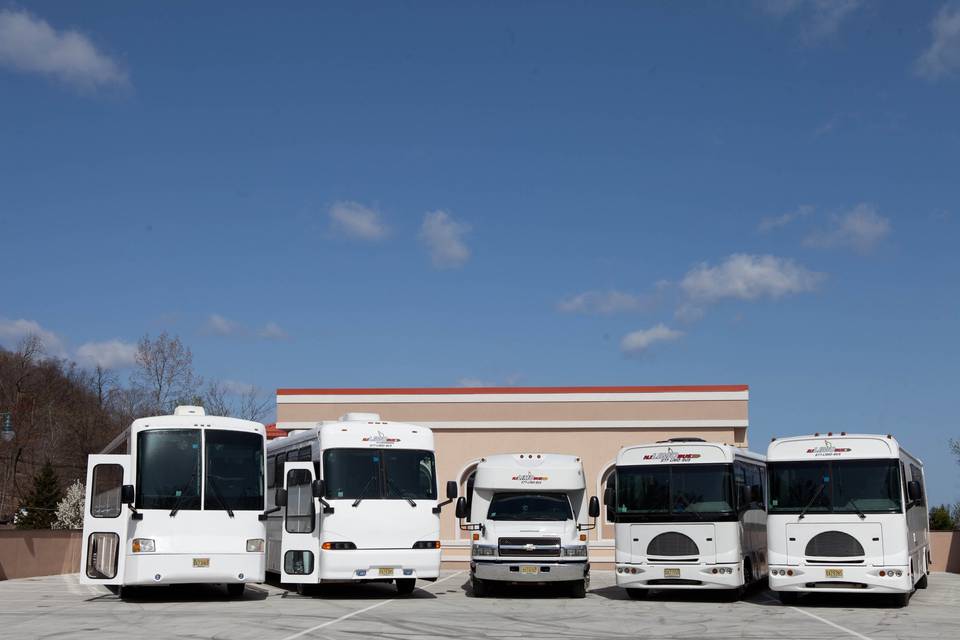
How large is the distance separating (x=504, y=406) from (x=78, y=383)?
52032 millimetres

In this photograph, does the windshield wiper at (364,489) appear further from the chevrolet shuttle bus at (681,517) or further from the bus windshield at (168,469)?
the chevrolet shuttle bus at (681,517)

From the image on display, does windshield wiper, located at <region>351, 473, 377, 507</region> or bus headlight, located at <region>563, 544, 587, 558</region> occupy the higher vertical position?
windshield wiper, located at <region>351, 473, 377, 507</region>

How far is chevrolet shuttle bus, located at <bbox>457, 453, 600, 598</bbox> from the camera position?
21188 mm

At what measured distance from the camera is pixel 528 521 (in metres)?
21.7

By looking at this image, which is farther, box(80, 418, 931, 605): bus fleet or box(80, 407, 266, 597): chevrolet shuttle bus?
box(80, 418, 931, 605): bus fleet

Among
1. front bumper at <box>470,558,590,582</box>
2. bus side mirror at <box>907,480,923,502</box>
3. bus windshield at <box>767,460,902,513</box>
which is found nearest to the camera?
bus windshield at <box>767,460,902,513</box>

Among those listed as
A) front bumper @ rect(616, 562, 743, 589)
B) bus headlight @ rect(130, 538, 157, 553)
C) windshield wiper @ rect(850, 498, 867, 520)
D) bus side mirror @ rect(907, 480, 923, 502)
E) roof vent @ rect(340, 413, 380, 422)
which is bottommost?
front bumper @ rect(616, 562, 743, 589)

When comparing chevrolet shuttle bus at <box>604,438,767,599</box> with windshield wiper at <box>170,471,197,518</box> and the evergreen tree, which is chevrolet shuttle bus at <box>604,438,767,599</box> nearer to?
windshield wiper at <box>170,471,197,518</box>

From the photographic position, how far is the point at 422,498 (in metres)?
21.0

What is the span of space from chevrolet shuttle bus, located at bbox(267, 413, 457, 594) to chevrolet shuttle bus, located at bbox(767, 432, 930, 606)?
635cm

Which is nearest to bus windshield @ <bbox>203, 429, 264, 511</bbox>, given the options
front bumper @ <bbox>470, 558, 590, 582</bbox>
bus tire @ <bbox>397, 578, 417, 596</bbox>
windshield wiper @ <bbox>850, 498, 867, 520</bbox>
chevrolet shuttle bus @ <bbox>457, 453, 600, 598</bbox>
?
bus tire @ <bbox>397, 578, 417, 596</bbox>

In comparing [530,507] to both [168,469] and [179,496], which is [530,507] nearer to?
[179,496]

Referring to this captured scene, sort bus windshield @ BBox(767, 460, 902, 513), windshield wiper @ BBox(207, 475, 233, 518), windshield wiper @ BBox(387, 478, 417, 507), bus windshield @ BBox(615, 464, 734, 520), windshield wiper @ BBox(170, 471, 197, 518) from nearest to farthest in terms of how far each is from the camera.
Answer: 1. windshield wiper @ BBox(170, 471, 197, 518)
2. windshield wiper @ BBox(207, 475, 233, 518)
3. bus windshield @ BBox(767, 460, 902, 513)
4. windshield wiper @ BBox(387, 478, 417, 507)
5. bus windshield @ BBox(615, 464, 734, 520)

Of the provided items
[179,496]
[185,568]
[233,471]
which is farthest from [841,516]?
[179,496]
